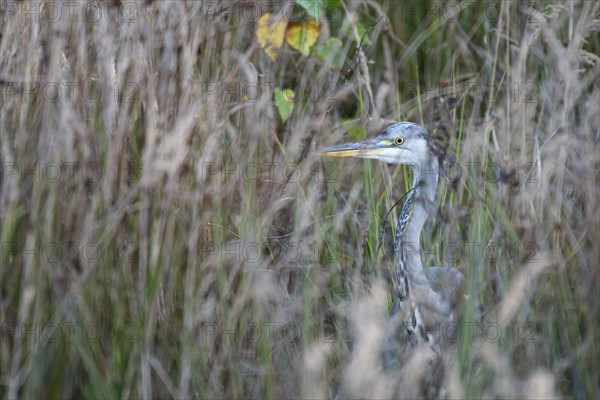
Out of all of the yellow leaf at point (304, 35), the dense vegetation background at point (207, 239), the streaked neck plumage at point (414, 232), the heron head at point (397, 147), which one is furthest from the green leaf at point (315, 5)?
the streaked neck plumage at point (414, 232)

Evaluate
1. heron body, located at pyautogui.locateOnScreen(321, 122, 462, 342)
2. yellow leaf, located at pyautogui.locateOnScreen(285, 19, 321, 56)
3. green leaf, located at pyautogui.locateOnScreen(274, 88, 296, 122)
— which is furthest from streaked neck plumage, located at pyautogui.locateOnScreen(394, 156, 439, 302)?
yellow leaf, located at pyautogui.locateOnScreen(285, 19, 321, 56)

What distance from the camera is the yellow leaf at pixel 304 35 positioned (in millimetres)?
3654

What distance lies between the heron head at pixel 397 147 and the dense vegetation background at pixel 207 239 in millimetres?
130

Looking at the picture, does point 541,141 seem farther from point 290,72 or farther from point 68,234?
point 68,234

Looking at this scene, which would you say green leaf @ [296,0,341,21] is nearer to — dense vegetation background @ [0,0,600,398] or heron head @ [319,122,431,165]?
dense vegetation background @ [0,0,600,398]

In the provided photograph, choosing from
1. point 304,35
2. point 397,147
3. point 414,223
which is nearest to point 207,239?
point 414,223

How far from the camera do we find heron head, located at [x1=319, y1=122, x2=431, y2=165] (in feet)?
10.6

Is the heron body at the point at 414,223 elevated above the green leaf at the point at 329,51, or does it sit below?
below

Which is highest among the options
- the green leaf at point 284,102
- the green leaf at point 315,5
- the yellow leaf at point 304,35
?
the green leaf at point 315,5

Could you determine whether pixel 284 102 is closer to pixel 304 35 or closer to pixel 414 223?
pixel 304 35

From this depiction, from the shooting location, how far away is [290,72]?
13.4 ft

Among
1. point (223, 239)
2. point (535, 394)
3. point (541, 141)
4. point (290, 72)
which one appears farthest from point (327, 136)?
point (535, 394)

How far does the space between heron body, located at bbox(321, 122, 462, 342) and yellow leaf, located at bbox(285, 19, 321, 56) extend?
0.49 meters

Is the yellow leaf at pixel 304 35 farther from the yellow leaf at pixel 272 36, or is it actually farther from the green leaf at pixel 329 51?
the yellow leaf at pixel 272 36
